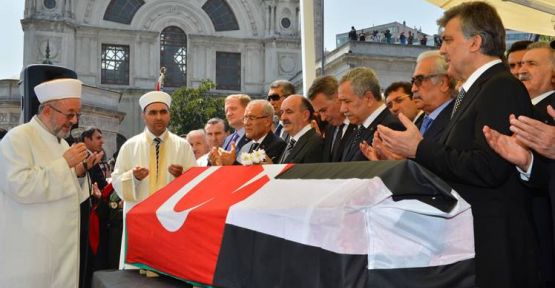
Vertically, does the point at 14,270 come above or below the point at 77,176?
below

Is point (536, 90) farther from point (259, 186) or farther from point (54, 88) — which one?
point (54, 88)

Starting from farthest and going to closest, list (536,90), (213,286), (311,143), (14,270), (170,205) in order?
(311,143) < (14,270) < (536,90) < (170,205) < (213,286)

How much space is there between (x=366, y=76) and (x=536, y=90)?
103cm

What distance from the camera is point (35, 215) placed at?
4.21 meters

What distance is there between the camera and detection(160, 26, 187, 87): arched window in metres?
43.7

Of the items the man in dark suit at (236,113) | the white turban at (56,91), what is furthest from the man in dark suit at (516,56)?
the white turban at (56,91)

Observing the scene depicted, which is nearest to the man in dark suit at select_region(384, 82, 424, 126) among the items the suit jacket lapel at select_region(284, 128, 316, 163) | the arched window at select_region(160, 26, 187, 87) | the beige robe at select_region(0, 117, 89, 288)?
the suit jacket lapel at select_region(284, 128, 316, 163)

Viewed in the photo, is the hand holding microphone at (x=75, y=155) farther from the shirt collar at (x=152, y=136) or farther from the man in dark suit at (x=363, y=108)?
the man in dark suit at (x=363, y=108)

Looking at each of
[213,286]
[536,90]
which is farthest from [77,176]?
[536,90]

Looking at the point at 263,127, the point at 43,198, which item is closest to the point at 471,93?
the point at 263,127

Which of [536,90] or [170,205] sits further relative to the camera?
[536,90]

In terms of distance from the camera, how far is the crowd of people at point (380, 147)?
236 cm

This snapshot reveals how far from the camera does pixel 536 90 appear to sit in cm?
368

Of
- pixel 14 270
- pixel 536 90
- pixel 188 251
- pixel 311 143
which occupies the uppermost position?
pixel 536 90
